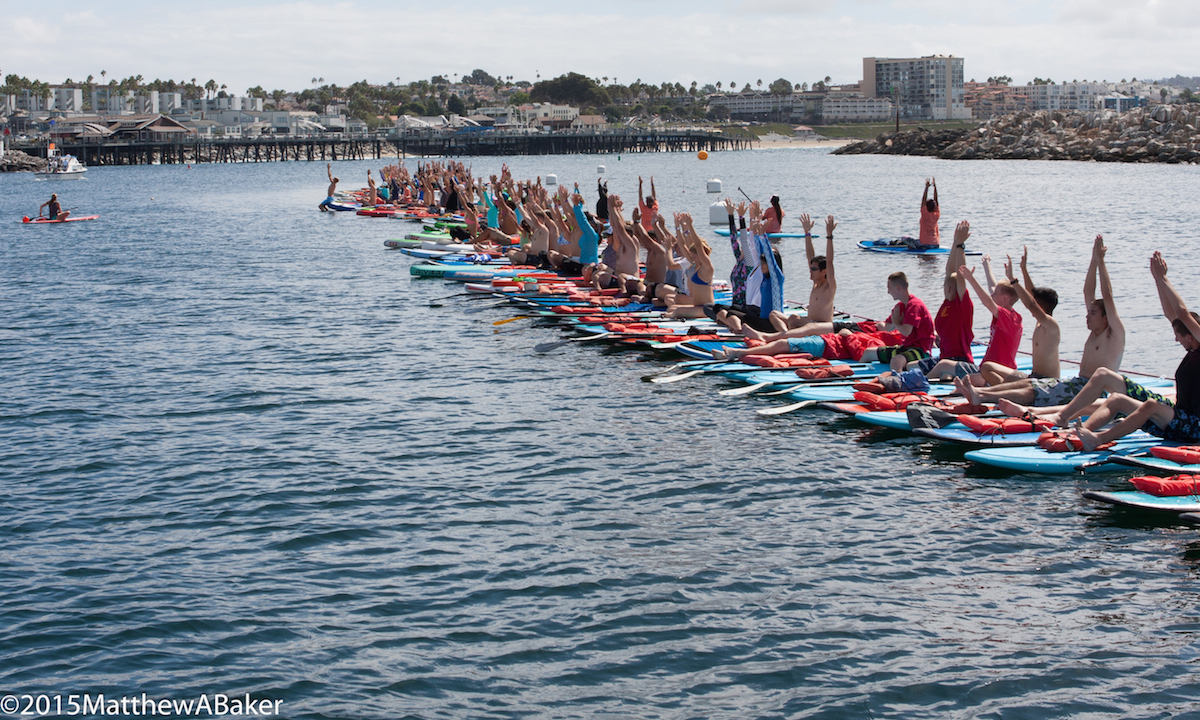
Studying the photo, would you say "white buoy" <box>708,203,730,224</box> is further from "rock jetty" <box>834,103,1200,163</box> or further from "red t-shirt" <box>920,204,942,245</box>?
"rock jetty" <box>834,103,1200,163</box>

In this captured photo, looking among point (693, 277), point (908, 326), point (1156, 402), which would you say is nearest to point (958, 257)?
point (908, 326)

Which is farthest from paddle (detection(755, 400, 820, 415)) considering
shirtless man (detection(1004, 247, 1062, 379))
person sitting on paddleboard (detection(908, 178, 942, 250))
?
person sitting on paddleboard (detection(908, 178, 942, 250))

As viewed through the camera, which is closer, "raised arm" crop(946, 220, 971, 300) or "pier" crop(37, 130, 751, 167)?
"raised arm" crop(946, 220, 971, 300)

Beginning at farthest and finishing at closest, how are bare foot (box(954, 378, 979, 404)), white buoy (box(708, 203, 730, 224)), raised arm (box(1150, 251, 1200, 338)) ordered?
white buoy (box(708, 203, 730, 224)) < bare foot (box(954, 378, 979, 404)) < raised arm (box(1150, 251, 1200, 338))

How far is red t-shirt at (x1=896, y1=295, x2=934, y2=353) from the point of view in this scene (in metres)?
15.6

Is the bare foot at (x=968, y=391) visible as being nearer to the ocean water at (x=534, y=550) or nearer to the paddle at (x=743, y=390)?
the ocean water at (x=534, y=550)

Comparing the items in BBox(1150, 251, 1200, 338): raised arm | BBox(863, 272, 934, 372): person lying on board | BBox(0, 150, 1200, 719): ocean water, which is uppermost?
BBox(1150, 251, 1200, 338): raised arm

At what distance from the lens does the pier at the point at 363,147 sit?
495 feet

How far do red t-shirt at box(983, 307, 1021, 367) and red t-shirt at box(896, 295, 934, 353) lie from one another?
1.55m

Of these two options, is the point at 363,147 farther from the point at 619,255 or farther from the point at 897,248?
→ the point at 619,255

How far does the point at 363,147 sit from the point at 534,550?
170 metres

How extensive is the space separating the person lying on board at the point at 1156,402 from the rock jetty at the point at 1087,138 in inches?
3431

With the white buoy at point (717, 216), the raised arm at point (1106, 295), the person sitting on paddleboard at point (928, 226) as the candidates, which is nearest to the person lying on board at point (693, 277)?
the raised arm at point (1106, 295)

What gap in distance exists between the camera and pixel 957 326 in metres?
14.9
